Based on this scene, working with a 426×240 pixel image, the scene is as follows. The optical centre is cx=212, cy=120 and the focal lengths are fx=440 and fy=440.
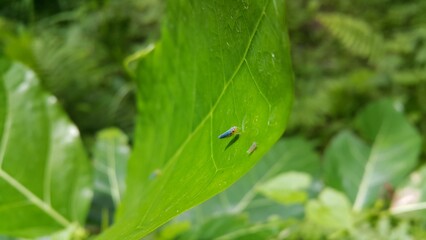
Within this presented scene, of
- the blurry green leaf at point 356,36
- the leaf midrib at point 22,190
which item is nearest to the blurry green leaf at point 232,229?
the leaf midrib at point 22,190

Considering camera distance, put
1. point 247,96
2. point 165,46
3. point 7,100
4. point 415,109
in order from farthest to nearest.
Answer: point 415,109 → point 7,100 → point 165,46 → point 247,96

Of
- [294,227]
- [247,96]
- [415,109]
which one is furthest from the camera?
[415,109]

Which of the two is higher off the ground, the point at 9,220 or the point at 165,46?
the point at 165,46

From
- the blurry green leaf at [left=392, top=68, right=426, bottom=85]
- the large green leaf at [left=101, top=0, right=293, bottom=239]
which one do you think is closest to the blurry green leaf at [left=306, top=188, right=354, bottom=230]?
the large green leaf at [left=101, top=0, right=293, bottom=239]

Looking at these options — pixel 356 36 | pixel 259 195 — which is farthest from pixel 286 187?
pixel 356 36

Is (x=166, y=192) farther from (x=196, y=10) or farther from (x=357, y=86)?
(x=357, y=86)

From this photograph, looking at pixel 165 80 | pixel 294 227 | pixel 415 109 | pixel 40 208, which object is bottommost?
pixel 415 109

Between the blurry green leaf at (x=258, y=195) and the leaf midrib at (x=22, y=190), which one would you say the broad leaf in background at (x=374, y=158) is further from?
the leaf midrib at (x=22, y=190)

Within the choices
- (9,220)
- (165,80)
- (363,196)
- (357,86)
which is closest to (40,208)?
(9,220)

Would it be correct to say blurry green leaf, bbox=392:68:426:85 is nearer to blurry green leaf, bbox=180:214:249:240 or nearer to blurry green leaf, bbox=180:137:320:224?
blurry green leaf, bbox=180:137:320:224
